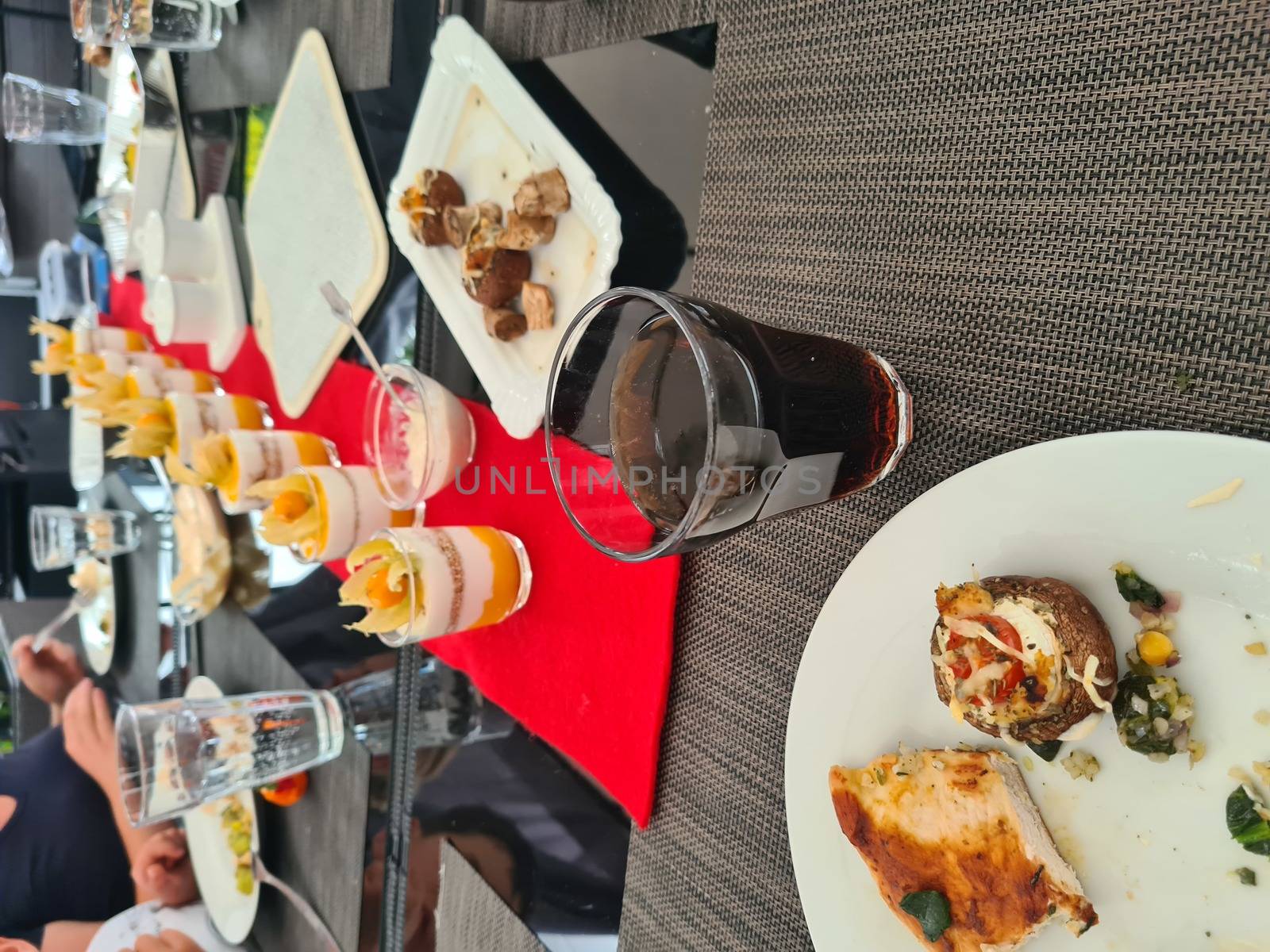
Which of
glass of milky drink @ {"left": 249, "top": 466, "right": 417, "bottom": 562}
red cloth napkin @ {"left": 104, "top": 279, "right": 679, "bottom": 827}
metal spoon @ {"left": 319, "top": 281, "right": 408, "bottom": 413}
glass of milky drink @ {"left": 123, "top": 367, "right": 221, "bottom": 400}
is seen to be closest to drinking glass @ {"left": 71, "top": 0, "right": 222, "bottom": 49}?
glass of milky drink @ {"left": 123, "top": 367, "right": 221, "bottom": 400}

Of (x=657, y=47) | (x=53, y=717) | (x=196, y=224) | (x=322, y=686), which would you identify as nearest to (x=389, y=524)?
(x=322, y=686)

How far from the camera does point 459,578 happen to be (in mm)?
943

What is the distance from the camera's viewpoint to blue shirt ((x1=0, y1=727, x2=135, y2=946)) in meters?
1.77

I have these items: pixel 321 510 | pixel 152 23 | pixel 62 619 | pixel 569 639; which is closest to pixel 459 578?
pixel 569 639

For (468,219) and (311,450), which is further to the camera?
(311,450)

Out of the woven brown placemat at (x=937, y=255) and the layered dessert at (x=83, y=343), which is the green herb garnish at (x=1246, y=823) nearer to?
the woven brown placemat at (x=937, y=255)

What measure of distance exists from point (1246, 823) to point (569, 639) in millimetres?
659

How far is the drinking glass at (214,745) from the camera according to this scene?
1.20 m

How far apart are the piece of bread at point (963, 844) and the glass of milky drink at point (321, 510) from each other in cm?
77

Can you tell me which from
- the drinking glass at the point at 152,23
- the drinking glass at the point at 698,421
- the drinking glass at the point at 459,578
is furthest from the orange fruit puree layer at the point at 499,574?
the drinking glass at the point at 152,23

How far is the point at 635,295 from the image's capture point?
55cm

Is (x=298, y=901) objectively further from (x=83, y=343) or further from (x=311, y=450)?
(x=83, y=343)

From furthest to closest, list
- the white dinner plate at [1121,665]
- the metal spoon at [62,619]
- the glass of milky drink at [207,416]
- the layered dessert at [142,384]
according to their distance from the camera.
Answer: the metal spoon at [62,619] → the layered dessert at [142,384] → the glass of milky drink at [207,416] → the white dinner plate at [1121,665]

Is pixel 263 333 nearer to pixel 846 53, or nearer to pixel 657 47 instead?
pixel 657 47
